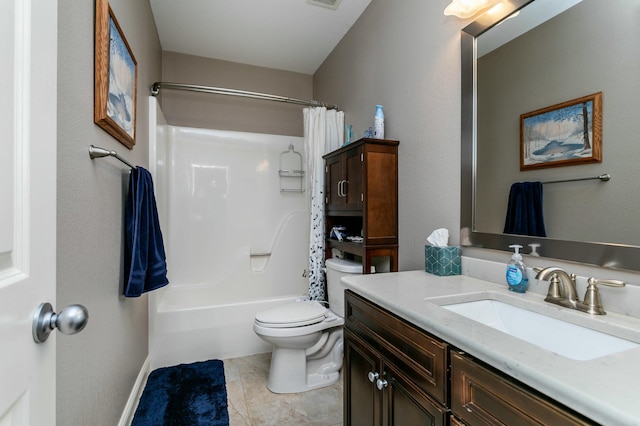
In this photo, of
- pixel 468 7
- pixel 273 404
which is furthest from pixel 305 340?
pixel 468 7

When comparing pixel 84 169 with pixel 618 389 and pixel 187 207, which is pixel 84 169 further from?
pixel 187 207

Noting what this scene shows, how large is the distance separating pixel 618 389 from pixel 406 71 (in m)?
1.69

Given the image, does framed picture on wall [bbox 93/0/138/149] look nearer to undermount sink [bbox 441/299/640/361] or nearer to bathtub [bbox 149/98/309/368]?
bathtub [bbox 149/98/309/368]

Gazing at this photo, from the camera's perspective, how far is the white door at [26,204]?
0.44m

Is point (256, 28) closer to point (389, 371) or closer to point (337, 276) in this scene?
point (337, 276)

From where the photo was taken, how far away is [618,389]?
502 mm

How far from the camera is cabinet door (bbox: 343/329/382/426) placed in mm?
1087

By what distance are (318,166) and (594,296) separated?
1.89 m

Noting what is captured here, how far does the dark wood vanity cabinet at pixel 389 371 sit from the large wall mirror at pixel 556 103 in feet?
1.88

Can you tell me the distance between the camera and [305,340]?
1.90m

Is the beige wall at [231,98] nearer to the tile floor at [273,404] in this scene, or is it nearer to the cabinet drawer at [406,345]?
the tile floor at [273,404]

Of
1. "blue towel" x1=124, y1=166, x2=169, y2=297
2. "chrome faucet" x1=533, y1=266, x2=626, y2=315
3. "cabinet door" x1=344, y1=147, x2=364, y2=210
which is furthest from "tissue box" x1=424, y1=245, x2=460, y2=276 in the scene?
"blue towel" x1=124, y1=166, x2=169, y2=297

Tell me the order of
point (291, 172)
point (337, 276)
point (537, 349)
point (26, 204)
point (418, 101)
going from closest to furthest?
point (26, 204) < point (537, 349) < point (418, 101) < point (337, 276) < point (291, 172)

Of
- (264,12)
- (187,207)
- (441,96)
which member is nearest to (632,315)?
(441,96)
